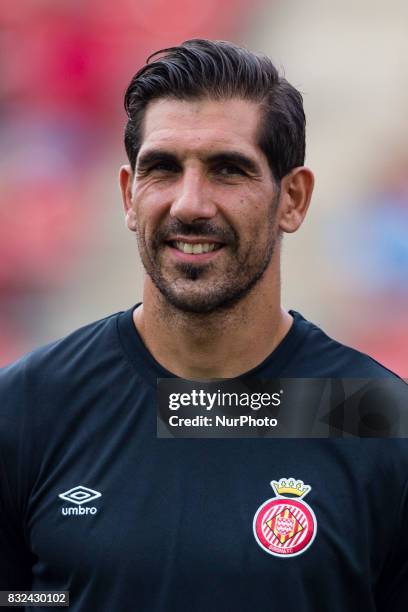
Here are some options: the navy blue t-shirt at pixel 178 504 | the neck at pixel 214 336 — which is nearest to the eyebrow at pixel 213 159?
the neck at pixel 214 336

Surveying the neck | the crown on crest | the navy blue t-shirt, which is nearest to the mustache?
the neck

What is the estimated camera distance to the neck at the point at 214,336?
2.08 metres

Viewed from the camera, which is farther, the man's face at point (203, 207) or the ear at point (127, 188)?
the ear at point (127, 188)

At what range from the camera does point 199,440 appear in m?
2.01

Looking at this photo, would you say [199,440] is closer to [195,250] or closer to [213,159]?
[195,250]

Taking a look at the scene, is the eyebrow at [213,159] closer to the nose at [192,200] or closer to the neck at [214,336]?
the nose at [192,200]

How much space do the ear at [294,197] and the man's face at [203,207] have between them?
0.12 m

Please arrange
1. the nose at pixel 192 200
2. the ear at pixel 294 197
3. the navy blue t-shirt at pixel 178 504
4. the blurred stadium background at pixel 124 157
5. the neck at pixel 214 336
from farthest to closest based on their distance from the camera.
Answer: the blurred stadium background at pixel 124 157 → the ear at pixel 294 197 → the neck at pixel 214 336 → the nose at pixel 192 200 → the navy blue t-shirt at pixel 178 504

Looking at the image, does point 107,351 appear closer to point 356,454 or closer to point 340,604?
point 356,454

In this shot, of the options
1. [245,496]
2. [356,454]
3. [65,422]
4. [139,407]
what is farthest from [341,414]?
[65,422]

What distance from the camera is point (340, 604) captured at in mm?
1852

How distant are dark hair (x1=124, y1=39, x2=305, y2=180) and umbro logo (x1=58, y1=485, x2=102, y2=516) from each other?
75 centimetres

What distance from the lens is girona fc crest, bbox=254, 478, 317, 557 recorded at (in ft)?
6.10

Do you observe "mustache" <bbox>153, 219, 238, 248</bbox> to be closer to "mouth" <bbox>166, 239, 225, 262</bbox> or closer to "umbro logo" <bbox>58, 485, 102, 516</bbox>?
"mouth" <bbox>166, 239, 225, 262</bbox>
